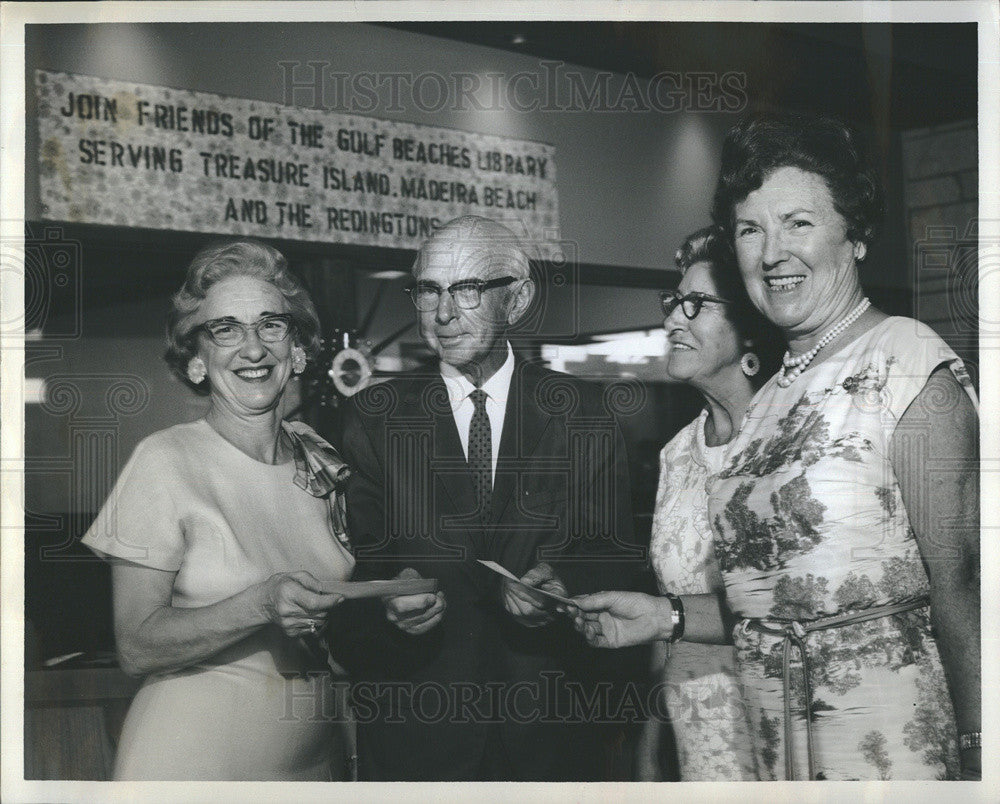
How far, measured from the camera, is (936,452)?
130 inches

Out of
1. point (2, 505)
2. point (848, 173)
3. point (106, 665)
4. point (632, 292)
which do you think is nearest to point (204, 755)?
point (106, 665)

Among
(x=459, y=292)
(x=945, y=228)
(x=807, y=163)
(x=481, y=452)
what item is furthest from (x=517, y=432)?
(x=945, y=228)

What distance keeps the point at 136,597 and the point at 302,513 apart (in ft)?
1.79

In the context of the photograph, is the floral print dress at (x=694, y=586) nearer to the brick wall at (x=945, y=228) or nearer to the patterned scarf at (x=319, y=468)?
the brick wall at (x=945, y=228)

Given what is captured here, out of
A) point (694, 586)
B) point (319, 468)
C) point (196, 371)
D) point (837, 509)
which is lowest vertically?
point (694, 586)

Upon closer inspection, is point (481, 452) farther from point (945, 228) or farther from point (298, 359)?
point (945, 228)

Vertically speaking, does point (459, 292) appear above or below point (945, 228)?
below

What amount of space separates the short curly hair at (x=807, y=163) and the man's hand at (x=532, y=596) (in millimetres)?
1176

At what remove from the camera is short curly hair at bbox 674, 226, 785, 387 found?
3342mm

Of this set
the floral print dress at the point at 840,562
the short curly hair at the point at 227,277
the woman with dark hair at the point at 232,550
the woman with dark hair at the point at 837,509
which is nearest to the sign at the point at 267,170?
the short curly hair at the point at 227,277

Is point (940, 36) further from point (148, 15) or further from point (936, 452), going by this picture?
point (148, 15)

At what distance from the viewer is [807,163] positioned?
333cm

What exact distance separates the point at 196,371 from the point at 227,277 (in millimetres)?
301

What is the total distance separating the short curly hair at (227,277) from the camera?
3350 millimetres
